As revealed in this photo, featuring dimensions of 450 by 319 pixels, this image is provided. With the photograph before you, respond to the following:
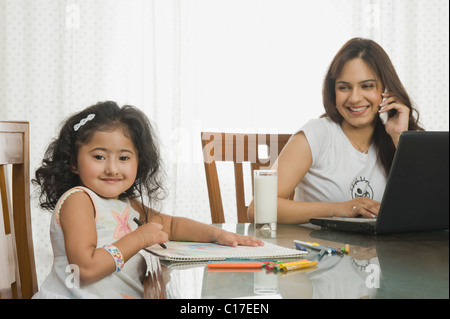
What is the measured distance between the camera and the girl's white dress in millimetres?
785

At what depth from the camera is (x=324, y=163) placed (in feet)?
5.17

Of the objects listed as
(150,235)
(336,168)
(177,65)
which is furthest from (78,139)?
(177,65)

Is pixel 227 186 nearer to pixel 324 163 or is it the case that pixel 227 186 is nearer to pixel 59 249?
pixel 324 163

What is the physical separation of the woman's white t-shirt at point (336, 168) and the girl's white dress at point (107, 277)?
2.16 ft

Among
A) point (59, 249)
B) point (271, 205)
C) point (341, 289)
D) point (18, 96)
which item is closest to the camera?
point (341, 289)

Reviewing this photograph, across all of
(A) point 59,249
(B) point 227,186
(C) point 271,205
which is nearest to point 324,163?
(C) point 271,205

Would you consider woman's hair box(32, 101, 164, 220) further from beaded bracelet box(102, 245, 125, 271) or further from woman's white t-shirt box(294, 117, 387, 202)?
woman's white t-shirt box(294, 117, 387, 202)

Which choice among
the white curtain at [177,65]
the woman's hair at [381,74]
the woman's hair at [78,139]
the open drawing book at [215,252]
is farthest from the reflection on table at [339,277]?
the white curtain at [177,65]

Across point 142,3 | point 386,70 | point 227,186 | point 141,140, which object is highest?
point 142,3

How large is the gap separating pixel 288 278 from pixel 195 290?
4.8 inches

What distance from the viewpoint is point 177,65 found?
326 centimetres

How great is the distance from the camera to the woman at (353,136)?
1522mm

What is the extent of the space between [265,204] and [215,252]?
280 millimetres

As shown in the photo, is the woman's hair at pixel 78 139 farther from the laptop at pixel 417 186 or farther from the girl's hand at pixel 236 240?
the laptop at pixel 417 186
